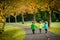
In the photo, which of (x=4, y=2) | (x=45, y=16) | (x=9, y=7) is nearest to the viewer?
(x=4, y=2)

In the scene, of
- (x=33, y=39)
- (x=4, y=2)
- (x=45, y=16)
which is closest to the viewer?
(x=33, y=39)

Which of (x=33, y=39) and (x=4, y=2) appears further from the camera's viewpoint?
(x=4, y=2)

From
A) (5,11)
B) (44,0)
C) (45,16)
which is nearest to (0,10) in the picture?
(5,11)

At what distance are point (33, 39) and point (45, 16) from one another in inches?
2347

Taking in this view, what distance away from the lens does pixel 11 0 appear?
104 ft

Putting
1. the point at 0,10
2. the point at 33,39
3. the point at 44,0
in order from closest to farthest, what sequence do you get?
1. the point at 33,39
2. the point at 44,0
3. the point at 0,10

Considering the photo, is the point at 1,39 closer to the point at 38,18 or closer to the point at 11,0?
the point at 11,0

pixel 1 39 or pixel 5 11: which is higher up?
pixel 5 11

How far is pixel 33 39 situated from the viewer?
23.3 meters

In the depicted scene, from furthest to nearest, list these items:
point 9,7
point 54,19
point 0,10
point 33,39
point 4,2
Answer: point 54,19, point 0,10, point 9,7, point 4,2, point 33,39

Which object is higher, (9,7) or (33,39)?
(9,7)

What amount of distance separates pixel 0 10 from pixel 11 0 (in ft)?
20.4

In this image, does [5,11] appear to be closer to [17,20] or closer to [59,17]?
[59,17]

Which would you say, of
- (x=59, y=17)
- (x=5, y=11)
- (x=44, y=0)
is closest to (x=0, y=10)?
(x=5, y=11)
